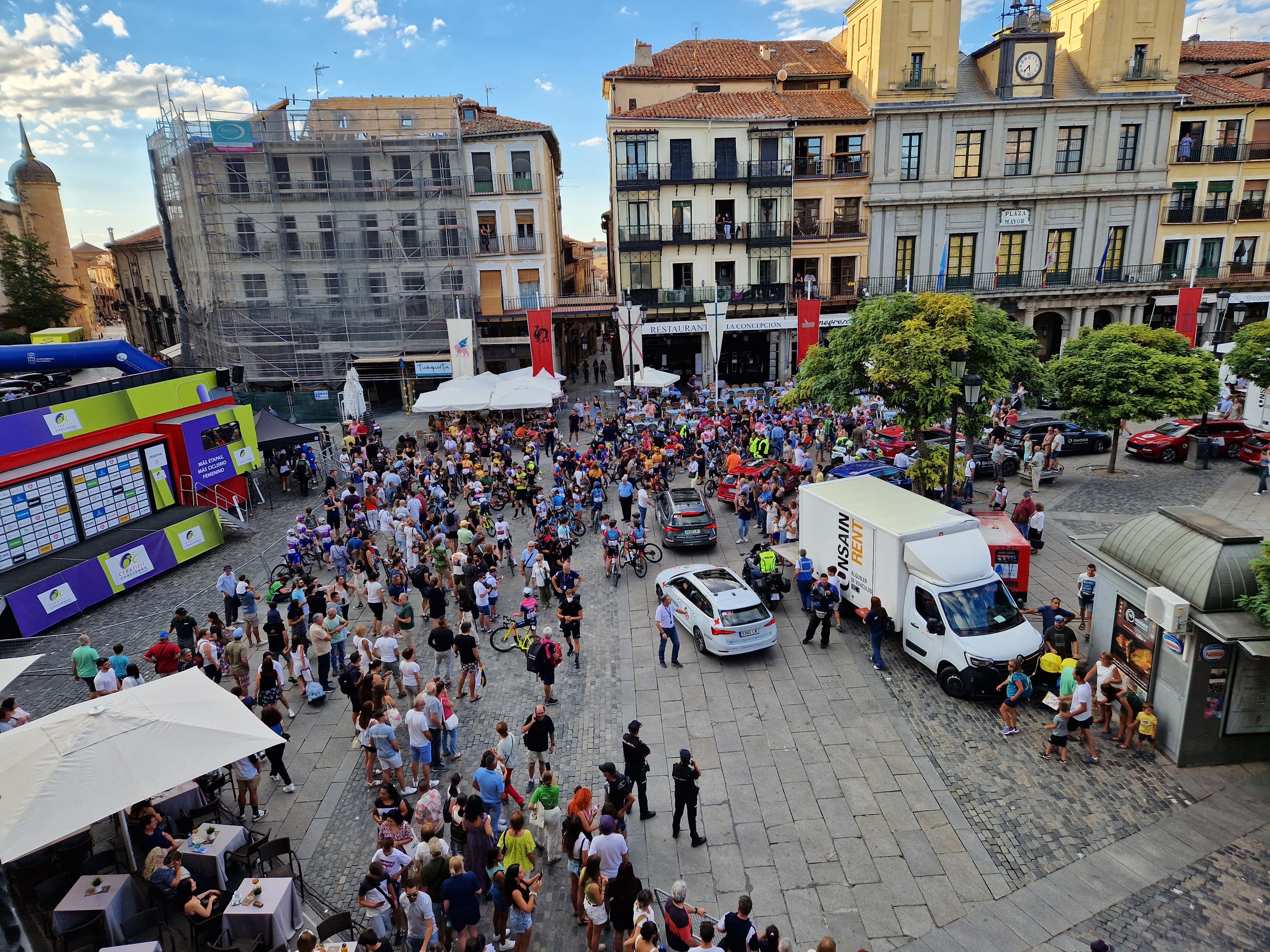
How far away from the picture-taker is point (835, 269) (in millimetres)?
40312

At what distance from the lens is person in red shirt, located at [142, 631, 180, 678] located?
41.8ft

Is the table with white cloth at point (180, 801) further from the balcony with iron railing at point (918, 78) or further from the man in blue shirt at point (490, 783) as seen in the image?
the balcony with iron railing at point (918, 78)

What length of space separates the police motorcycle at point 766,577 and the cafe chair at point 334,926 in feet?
32.4

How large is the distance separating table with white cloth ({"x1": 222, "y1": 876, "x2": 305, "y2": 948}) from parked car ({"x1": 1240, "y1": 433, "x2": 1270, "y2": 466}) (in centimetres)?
2810

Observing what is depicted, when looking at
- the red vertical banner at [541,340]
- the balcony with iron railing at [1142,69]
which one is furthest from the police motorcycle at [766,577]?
the balcony with iron railing at [1142,69]

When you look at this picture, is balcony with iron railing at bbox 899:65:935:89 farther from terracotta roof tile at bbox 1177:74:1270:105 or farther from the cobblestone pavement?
the cobblestone pavement

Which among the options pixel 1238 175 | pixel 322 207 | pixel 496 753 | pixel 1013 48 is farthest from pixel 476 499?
pixel 1238 175

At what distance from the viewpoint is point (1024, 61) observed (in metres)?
37.8

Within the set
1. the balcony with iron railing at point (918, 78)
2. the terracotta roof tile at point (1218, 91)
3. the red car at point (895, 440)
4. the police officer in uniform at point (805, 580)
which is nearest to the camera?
the police officer in uniform at point (805, 580)

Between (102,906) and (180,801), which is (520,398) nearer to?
(180,801)

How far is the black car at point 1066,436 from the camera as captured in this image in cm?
2567

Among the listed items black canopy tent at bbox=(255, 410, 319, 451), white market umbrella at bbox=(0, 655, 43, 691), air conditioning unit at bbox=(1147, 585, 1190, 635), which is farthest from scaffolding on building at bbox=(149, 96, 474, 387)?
air conditioning unit at bbox=(1147, 585, 1190, 635)

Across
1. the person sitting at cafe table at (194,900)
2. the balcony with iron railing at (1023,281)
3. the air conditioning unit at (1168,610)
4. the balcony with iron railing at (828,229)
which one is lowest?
the person sitting at cafe table at (194,900)

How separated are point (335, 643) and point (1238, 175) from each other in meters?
48.7
